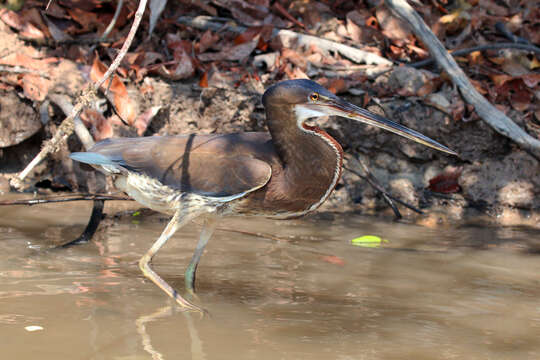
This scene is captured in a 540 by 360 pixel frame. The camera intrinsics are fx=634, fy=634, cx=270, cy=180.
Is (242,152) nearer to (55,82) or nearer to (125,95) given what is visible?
(125,95)

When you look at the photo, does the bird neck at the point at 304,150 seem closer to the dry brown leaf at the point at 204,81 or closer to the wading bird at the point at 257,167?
the wading bird at the point at 257,167

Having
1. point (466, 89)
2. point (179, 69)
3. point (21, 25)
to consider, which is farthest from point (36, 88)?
point (466, 89)

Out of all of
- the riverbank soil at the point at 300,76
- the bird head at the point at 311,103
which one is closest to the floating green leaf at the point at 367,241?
the riverbank soil at the point at 300,76

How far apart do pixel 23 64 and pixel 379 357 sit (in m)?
4.83

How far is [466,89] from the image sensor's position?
5734mm

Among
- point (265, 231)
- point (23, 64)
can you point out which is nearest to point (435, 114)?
point (265, 231)

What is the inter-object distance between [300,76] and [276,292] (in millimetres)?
2823

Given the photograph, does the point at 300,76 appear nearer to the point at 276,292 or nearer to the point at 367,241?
the point at 367,241

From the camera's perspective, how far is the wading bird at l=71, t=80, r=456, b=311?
3623 millimetres

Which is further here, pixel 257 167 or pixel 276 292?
pixel 276 292

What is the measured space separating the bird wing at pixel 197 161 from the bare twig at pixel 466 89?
2488 mm

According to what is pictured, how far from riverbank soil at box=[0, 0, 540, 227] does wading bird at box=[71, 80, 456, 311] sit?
209cm

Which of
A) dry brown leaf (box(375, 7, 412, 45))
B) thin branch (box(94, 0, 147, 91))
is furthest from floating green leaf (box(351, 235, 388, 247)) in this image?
dry brown leaf (box(375, 7, 412, 45))

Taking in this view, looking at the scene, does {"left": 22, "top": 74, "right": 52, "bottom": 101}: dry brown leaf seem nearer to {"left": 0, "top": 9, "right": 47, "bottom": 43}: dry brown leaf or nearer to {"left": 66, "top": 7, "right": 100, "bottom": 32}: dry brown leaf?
{"left": 0, "top": 9, "right": 47, "bottom": 43}: dry brown leaf
